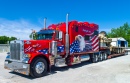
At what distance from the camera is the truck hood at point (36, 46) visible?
26.9ft

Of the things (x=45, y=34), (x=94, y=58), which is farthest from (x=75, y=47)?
(x=94, y=58)

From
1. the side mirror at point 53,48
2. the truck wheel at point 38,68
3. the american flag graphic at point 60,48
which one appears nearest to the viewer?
the truck wheel at point 38,68

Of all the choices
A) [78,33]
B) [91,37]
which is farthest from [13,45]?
[91,37]

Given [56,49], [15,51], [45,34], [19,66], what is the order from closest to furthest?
[19,66] → [15,51] → [56,49] → [45,34]

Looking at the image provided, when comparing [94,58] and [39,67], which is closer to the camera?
[39,67]

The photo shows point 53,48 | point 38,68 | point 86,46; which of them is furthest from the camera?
point 86,46

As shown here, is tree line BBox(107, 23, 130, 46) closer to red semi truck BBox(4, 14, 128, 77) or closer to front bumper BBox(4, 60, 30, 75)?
red semi truck BBox(4, 14, 128, 77)

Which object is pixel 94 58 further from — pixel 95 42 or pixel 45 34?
pixel 45 34

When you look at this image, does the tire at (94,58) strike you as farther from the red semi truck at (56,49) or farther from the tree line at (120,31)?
the tree line at (120,31)

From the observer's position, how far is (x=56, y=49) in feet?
31.5

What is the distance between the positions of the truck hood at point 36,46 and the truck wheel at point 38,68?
0.57 meters

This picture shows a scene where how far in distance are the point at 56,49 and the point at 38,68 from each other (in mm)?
1895

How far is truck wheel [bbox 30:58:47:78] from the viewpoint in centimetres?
793

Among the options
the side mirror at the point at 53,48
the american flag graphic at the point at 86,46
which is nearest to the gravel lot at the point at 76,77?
the side mirror at the point at 53,48
